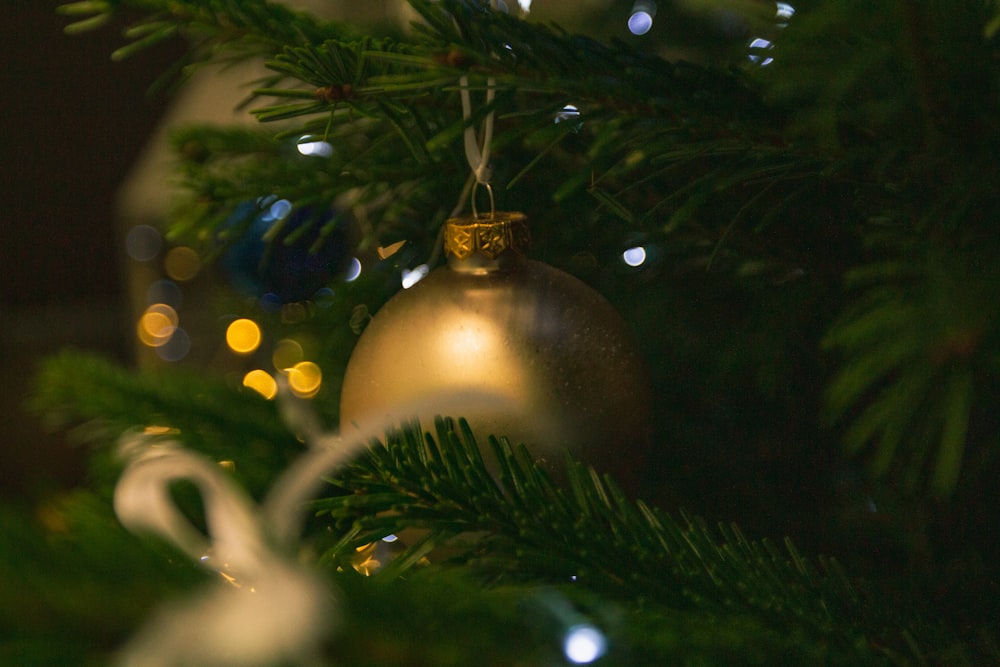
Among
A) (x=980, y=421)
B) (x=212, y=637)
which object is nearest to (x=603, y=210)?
(x=980, y=421)

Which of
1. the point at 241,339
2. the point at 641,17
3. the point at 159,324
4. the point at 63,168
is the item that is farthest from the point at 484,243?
the point at 63,168

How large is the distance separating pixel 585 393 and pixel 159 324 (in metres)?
1.26

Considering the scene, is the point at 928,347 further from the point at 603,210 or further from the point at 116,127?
the point at 116,127

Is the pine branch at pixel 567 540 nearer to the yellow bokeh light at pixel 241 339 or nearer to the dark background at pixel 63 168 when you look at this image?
the yellow bokeh light at pixel 241 339

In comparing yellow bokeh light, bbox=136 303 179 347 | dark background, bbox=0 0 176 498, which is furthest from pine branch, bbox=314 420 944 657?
dark background, bbox=0 0 176 498

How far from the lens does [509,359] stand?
322 mm

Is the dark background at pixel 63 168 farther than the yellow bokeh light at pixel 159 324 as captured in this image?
Yes

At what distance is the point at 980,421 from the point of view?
355mm

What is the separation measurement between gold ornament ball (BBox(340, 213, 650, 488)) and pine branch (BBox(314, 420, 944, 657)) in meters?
0.05

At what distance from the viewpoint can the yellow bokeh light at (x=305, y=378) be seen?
20.9 inches

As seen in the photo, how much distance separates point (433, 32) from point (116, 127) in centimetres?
187

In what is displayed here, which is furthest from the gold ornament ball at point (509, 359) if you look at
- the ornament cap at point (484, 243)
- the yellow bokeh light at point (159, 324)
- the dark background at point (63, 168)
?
the dark background at point (63, 168)

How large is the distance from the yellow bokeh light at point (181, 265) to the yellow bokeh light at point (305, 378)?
0.88 metres

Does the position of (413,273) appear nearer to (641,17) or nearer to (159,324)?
(641,17)
